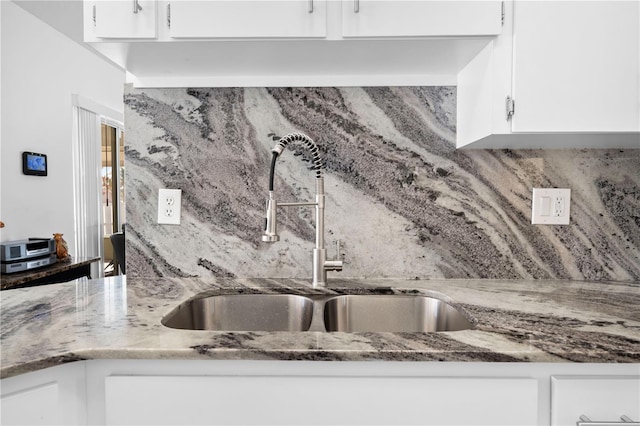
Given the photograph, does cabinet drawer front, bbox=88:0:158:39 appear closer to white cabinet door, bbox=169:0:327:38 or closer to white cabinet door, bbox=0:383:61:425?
white cabinet door, bbox=169:0:327:38

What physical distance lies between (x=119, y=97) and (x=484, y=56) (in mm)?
4934

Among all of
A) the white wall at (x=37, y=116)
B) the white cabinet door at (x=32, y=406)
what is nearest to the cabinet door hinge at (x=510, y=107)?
the white cabinet door at (x=32, y=406)

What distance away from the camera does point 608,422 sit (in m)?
0.81

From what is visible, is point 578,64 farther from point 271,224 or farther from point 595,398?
point 271,224

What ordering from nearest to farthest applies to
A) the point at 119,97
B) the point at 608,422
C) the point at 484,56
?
the point at 608,422, the point at 484,56, the point at 119,97

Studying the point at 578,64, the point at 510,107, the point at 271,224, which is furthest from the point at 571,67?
the point at 271,224

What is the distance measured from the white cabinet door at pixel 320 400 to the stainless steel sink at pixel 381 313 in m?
0.51

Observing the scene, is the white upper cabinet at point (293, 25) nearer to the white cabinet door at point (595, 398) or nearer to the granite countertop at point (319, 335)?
the granite countertop at point (319, 335)

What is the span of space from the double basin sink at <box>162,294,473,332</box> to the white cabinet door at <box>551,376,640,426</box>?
51 cm

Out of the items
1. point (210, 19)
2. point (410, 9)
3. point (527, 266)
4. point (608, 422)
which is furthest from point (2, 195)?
point (608, 422)

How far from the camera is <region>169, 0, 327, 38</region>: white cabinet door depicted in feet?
3.77

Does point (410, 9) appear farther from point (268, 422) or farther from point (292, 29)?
point (268, 422)

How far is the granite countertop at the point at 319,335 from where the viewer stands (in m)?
0.79

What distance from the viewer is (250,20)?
1150mm
